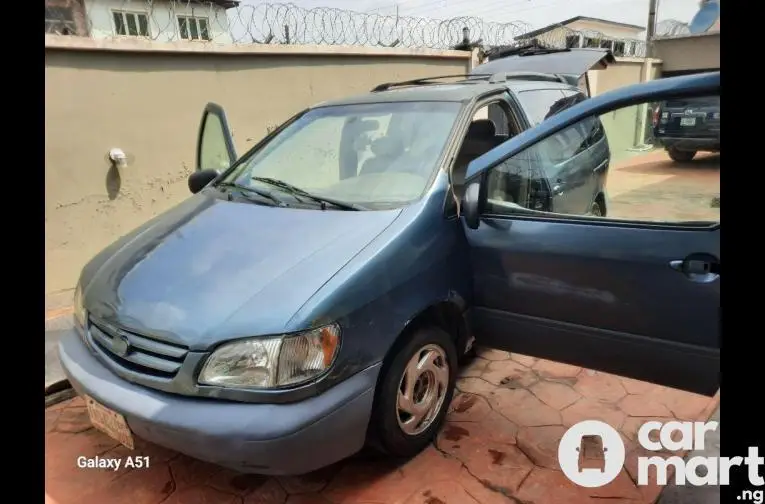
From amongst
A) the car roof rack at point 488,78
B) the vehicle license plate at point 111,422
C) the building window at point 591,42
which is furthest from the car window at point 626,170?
the building window at point 591,42

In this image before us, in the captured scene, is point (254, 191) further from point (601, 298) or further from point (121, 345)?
point (601, 298)

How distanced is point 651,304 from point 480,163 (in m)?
0.93

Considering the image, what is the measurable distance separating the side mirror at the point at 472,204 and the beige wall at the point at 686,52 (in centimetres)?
1325

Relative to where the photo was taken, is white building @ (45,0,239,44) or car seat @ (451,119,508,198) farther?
white building @ (45,0,239,44)

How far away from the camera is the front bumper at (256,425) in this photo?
1797 millimetres

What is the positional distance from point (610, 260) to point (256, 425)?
1.52m

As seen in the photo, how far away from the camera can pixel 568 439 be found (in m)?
2.51

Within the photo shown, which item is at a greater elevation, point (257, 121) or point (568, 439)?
point (257, 121)

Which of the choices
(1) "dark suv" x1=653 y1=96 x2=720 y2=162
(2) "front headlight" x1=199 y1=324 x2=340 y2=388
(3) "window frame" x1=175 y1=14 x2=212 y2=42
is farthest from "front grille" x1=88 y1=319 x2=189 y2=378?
(3) "window frame" x1=175 y1=14 x2=212 y2=42

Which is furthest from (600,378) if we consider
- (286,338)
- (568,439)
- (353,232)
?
(286,338)

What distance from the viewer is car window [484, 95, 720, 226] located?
2053 millimetres

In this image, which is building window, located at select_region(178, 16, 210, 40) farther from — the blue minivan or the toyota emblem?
the toyota emblem

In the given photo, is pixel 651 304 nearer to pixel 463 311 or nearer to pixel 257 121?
pixel 463 311

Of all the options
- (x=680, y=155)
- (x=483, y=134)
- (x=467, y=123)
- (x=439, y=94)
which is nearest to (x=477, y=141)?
(x=483, y=134)
